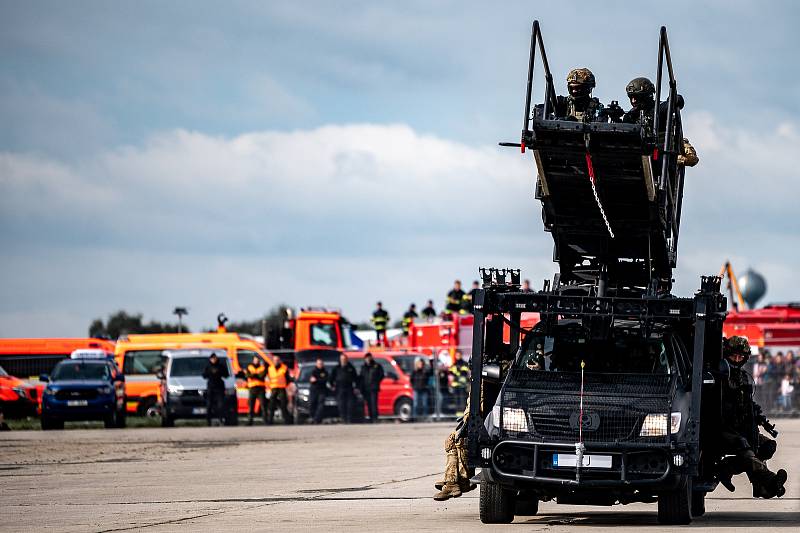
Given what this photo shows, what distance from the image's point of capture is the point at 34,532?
13.4 m

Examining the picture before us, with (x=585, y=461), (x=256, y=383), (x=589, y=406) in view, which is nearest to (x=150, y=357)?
(x=256, y=383)

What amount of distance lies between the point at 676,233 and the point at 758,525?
3.77 metres

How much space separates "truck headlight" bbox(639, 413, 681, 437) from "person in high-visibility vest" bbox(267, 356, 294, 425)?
2852 cm

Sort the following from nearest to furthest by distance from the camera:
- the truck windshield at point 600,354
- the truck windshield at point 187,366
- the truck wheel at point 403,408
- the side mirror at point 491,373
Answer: the side mirror at point 491,373
the truck windshield at point 600,354
the truck windshield at point 187,366
the truck wheel at point 403,408

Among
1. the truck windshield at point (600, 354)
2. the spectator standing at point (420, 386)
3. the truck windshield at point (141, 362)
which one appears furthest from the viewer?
the truck windshield at point (141, 362)

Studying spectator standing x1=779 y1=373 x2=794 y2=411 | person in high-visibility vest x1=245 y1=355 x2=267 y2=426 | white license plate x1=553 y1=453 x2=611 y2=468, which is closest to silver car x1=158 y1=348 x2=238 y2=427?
person in high-visibility vest x1=245 y1=355 x2=267 y2=426

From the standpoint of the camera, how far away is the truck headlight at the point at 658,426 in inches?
530

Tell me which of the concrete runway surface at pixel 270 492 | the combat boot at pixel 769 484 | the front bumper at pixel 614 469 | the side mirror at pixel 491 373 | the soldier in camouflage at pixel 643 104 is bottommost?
the concrete runway surface at pixel 270 492

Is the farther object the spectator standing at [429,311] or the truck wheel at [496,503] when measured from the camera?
the spectator standing at [429,311]

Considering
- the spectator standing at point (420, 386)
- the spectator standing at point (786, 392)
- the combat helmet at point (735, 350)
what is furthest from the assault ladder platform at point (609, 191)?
the spectator standing at point (786, 392)

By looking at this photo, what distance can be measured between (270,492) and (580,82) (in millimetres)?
6110

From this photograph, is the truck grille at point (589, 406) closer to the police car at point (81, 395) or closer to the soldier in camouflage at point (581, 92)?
the soldier in camouflage at point (581, 92)

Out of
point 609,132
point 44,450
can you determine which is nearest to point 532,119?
point 609,132

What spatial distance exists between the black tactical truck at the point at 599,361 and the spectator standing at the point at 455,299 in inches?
1138
